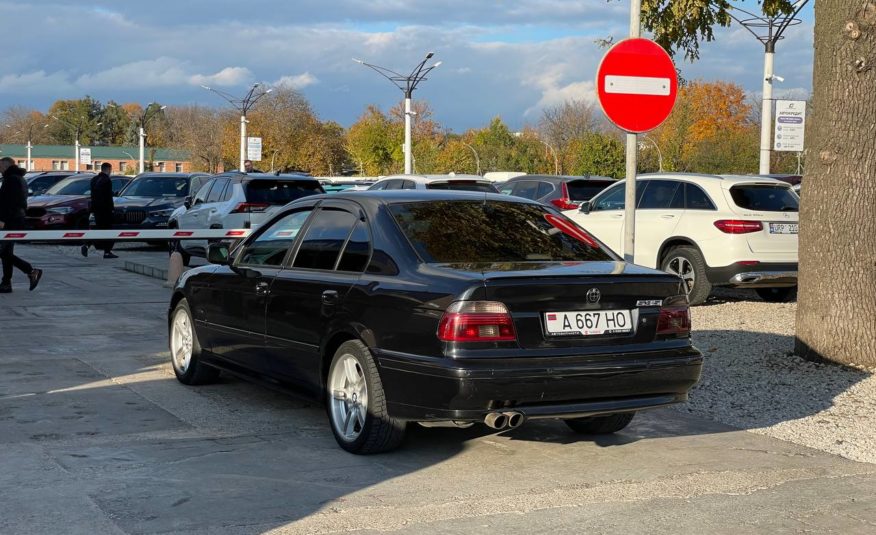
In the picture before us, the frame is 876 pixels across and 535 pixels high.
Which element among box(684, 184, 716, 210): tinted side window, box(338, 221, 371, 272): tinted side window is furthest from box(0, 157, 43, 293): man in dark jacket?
box(338, 221, 371, 272): tinted side window

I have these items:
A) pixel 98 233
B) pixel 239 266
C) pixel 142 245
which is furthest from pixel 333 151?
pixel 239 266

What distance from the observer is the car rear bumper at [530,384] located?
5.93 meters

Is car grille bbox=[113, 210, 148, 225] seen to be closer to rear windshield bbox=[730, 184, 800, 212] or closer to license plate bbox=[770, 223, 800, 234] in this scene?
rear windshield bbox=[730, 184, 800, 212]

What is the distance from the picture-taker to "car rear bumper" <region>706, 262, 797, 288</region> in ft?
45.4

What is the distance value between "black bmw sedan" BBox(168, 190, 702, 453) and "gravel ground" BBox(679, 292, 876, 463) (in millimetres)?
1236

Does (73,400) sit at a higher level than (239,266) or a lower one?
lower

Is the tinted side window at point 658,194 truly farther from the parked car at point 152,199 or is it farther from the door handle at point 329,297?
the parked car at point 152,199

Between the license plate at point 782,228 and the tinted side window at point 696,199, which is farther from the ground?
the tinted side window at point 696,199

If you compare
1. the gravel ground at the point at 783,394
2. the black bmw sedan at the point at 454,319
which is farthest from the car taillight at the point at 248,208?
the black bmw sedan at the point at 454,319

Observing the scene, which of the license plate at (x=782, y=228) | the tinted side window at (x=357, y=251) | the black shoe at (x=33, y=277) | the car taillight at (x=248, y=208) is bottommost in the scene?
the black shoe at (x=33, y=277)

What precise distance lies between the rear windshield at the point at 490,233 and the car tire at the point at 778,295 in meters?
8.78

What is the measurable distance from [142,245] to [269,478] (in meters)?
23.4

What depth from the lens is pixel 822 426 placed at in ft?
25.5

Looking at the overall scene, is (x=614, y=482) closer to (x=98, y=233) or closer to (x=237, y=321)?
(x=237, y=321)
